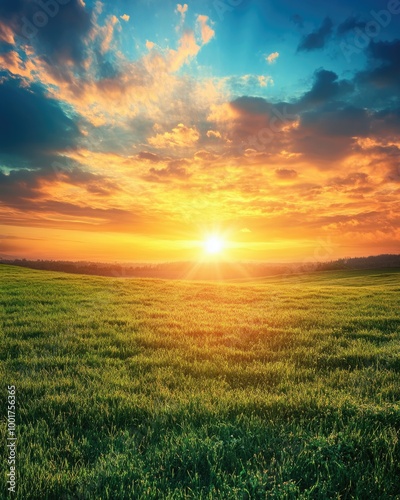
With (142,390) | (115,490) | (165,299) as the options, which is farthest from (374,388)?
(165,299)

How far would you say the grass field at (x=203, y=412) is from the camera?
11.1 feet

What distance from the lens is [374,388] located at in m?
5.79

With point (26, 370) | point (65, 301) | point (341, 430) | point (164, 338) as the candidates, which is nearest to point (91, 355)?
point (26, 370)

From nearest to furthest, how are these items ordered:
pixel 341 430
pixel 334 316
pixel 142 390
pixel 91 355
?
pixel 341 430, pixel 142 390, pixel 91 355, pixel 334 316

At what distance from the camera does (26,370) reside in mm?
6660

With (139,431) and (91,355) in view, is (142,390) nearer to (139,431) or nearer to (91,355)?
(139,431)

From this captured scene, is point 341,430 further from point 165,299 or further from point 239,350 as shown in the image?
point 165,299

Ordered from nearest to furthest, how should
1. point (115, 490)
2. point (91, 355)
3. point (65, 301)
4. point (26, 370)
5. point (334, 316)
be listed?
point (115, 490) < point (26, 370) < point (91, 355) < point (334, 316) < point (65, 301)

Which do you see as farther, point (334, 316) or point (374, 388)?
point (334, 316)

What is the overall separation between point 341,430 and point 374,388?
6.32ft

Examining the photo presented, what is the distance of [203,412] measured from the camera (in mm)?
4734

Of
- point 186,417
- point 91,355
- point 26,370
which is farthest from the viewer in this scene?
point 91,355

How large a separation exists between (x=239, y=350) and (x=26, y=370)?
14.5 ft

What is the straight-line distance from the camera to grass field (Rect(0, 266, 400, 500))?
3.39 m
